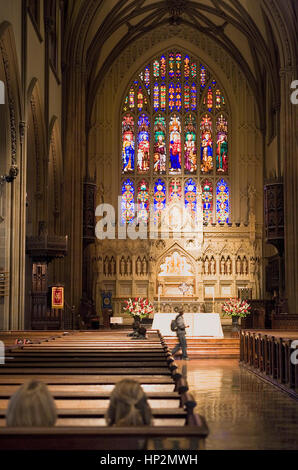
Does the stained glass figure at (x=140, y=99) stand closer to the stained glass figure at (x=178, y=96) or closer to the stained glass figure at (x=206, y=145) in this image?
the stained glass figure at (x=178, y=96)

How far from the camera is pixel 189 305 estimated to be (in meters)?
28.2

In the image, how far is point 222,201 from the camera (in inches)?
1260

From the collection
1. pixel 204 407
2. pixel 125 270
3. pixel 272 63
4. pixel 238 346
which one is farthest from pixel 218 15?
pixel 204 407

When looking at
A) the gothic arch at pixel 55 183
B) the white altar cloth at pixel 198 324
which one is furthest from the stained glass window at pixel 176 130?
the white altar cloth at pixel 198 324

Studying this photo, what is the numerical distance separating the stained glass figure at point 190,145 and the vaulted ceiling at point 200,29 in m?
3.25

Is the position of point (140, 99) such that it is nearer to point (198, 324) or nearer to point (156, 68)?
point (156, 68)

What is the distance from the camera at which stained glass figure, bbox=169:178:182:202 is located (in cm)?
3172

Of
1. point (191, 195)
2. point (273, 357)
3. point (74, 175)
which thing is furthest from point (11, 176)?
point (191, 195)

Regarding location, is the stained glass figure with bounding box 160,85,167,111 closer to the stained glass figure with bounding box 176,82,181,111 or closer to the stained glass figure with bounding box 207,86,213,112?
the stained glass figure with bounding box 176,82,181,111

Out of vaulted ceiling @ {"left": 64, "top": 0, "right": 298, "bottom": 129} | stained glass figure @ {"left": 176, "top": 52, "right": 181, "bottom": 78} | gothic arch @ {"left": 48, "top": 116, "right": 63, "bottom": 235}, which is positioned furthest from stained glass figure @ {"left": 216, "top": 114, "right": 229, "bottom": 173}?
gothic arch @ {"left": 48, "top": 116, "right": 63, "bottom": 235}

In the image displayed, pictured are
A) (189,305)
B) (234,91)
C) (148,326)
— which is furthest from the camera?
(234,91)

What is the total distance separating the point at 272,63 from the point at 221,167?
5820 mm
